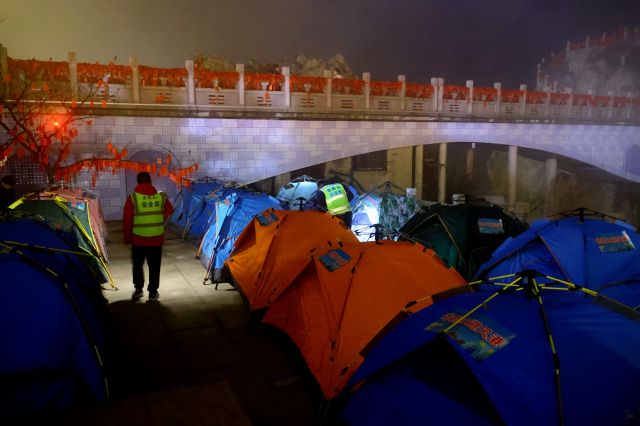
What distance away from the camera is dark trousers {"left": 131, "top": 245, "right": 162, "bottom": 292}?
7023mm

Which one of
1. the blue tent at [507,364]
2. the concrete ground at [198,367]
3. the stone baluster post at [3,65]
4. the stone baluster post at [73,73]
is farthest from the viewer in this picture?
the stone baluster post at [73,73]

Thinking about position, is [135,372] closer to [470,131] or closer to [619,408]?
[619,408]

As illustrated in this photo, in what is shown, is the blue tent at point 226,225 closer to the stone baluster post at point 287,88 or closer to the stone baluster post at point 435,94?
the stone baluster post at point 287,88

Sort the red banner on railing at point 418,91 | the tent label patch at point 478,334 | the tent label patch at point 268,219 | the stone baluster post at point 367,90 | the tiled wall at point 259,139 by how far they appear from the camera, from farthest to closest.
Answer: the red banner on railing at point 418,91 < the stone baluster post at point 367,90 < the tiled wall at point 259,139 < the tent label patch at point 268,219 < the tent label patch at point 478,334

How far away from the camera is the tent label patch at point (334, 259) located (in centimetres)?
501

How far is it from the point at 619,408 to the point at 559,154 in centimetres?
2244

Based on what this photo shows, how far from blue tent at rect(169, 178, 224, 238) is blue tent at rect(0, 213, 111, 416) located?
7.84m

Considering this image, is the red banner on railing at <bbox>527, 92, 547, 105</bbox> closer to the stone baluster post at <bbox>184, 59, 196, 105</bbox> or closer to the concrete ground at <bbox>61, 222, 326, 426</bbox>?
the stone baluster post at <bbox>184, 59, 196, 105</bbox>

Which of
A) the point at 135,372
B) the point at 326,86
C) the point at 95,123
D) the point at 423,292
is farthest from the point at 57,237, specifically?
the point at 326,86

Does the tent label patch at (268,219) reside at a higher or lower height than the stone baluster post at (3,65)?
lower

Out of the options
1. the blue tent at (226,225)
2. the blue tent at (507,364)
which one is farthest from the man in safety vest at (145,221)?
the blue tent at (507,364)

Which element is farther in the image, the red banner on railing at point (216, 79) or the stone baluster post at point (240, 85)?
the stone baluster post at point (240, 85)

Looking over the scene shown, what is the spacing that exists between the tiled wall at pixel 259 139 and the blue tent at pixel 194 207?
144 centimetres

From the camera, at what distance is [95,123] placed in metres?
14.4
